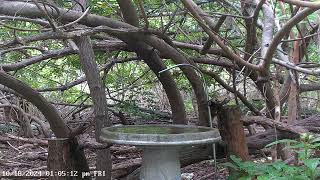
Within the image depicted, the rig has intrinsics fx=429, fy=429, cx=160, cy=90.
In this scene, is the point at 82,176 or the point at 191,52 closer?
the point at 82,176

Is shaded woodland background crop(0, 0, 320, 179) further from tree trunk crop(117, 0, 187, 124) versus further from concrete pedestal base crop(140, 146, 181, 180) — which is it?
concrete pedestal base crop(140, 146, 181, 180)

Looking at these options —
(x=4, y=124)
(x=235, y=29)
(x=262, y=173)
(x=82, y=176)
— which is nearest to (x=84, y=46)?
(x=82, y=176)

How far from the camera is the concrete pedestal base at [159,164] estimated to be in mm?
3076

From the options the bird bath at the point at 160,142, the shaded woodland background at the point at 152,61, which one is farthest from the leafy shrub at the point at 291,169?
the shaded woodland background at the point at 152,61

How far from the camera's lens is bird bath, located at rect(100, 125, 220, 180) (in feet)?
9.02

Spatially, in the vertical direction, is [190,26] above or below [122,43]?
above

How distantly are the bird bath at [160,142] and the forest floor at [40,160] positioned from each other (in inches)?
44.1

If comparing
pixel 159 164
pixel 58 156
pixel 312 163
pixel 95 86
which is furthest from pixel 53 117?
pixel 312 163

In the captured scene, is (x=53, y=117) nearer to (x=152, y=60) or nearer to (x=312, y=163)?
(x=152, y=60)

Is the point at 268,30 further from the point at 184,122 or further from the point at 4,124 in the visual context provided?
the point at 4,124

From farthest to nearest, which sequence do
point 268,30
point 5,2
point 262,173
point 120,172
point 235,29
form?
point 235,29 < point 120,172 < point 268,30 < point 5,2 < point 262,173

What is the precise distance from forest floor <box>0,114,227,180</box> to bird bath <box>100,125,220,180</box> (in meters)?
1.12

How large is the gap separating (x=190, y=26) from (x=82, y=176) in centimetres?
260

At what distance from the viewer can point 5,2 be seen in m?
3.48
